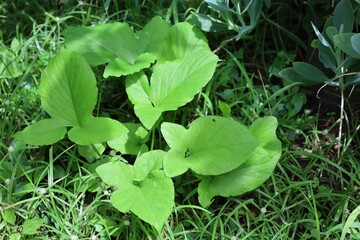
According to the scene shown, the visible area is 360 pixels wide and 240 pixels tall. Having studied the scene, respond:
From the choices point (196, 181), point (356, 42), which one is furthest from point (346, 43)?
point (196, 181)

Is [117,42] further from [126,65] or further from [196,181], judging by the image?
[196,181]

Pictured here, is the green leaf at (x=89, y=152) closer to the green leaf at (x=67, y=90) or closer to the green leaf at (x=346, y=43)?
the green leaf at (x=67, y=90)

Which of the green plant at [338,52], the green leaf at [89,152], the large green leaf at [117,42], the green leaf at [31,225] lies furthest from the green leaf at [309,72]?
the green leaf at [31,225]

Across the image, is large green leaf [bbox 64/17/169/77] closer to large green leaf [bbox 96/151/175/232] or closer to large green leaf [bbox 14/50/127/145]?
large green leaf [bbox 14/50/127/145]

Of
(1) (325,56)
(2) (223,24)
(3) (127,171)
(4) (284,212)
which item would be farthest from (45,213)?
(1) (325,56)

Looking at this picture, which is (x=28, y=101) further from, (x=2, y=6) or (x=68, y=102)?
(x=2, y=6)

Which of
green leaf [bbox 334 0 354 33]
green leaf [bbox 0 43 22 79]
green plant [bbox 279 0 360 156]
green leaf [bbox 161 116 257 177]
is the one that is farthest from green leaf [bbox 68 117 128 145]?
green leaf [bbox 334 0 354 33]

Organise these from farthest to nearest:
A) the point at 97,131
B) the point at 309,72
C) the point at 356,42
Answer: the point at 309,72 < the point at 97,131 < the point at 356,42
